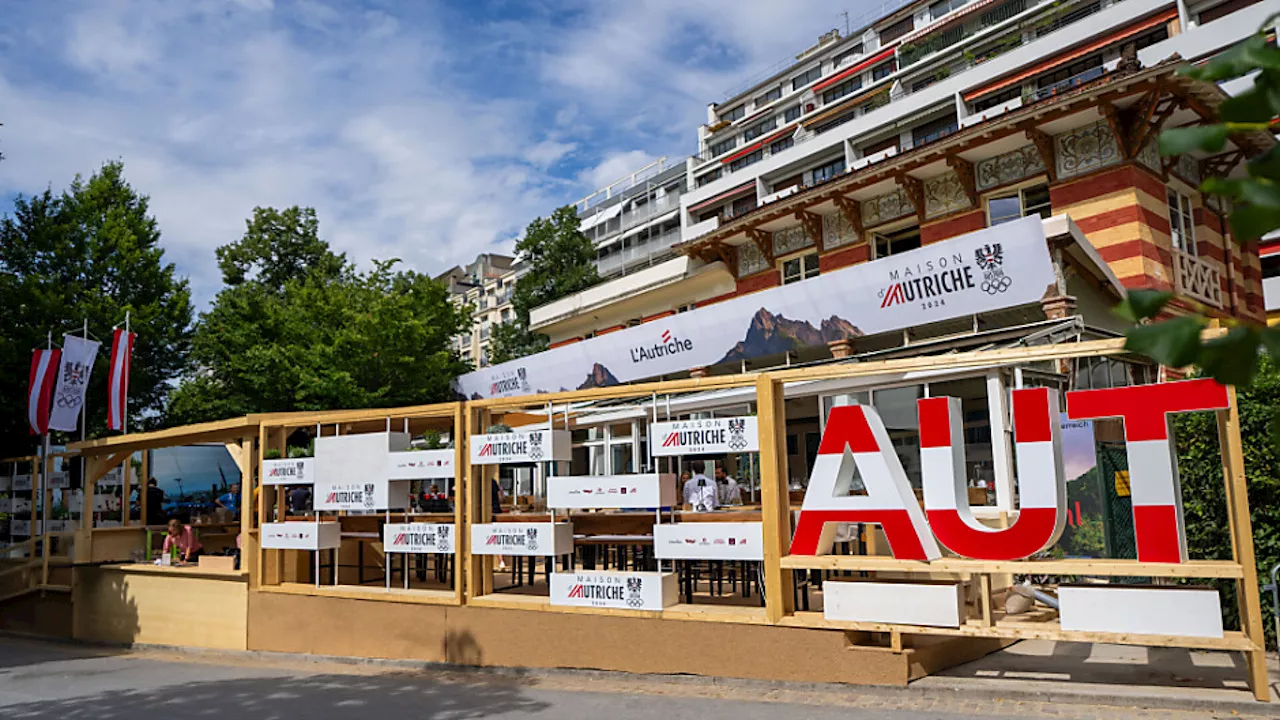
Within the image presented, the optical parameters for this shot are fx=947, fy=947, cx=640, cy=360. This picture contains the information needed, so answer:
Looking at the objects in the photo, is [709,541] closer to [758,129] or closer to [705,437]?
[705,437]

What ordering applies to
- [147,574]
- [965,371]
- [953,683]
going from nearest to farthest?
[953,683] < [965,371] < [147,574]

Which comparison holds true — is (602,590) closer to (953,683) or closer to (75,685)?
(953,683)

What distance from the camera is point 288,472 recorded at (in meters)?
11.7

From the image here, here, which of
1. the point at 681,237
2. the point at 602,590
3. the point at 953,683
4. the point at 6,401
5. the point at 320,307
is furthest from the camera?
the point at 681,237

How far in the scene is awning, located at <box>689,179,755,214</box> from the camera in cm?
4966

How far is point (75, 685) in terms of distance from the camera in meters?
10.5

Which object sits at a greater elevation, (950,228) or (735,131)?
(735,131)

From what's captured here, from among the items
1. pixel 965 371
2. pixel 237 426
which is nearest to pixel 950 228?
pixel 965 371

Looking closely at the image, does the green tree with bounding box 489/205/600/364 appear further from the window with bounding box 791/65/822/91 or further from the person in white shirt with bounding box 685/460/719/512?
the person in white shirt with bounding box 685/460/719/512

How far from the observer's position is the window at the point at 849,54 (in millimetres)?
58031

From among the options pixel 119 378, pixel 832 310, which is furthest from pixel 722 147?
pixel 119 378

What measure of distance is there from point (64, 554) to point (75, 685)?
7379 mm

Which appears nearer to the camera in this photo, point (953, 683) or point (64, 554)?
point (953, 683)

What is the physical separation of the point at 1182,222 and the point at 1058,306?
217 inches
